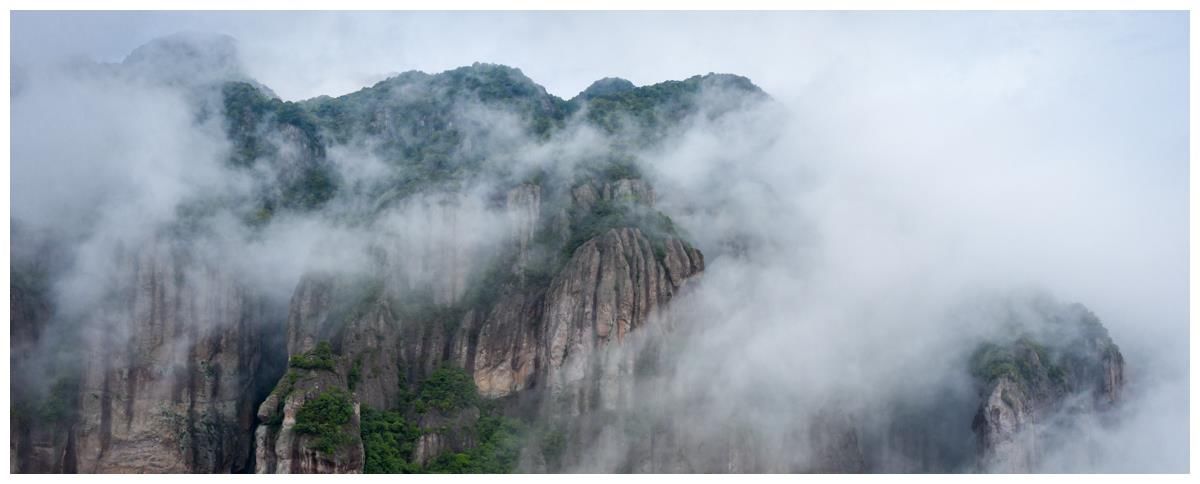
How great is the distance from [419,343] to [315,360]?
366 inches

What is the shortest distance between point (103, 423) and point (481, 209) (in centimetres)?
2703

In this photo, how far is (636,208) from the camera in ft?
321

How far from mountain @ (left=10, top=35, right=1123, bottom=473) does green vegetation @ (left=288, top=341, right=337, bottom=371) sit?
15 cm

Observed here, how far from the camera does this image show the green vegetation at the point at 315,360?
278 feet

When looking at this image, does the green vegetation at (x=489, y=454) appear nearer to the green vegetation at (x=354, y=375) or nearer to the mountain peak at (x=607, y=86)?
the green vegetation at (x=354, y=375)

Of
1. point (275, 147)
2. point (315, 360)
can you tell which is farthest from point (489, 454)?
point (275, 147)

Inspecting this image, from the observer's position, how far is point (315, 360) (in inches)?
3337

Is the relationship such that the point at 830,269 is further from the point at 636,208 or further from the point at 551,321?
the point at 551,321

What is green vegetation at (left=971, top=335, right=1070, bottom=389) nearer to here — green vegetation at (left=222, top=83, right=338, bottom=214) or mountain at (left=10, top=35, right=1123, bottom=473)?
mountain at (left=10, top=35, right=1123, bottom=473)

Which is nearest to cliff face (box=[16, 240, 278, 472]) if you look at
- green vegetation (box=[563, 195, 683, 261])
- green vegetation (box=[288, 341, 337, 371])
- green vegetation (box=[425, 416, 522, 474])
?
green vegetation (box=[288, 341, 337, 371])

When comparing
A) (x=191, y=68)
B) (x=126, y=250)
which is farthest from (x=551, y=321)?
(x=191, y=68)

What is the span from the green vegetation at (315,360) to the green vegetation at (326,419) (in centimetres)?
266

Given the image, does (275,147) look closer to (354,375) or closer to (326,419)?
(354,375)

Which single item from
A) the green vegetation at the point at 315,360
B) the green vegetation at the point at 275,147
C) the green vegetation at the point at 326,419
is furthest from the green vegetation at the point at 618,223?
the green vegetation at the point at 326,419
